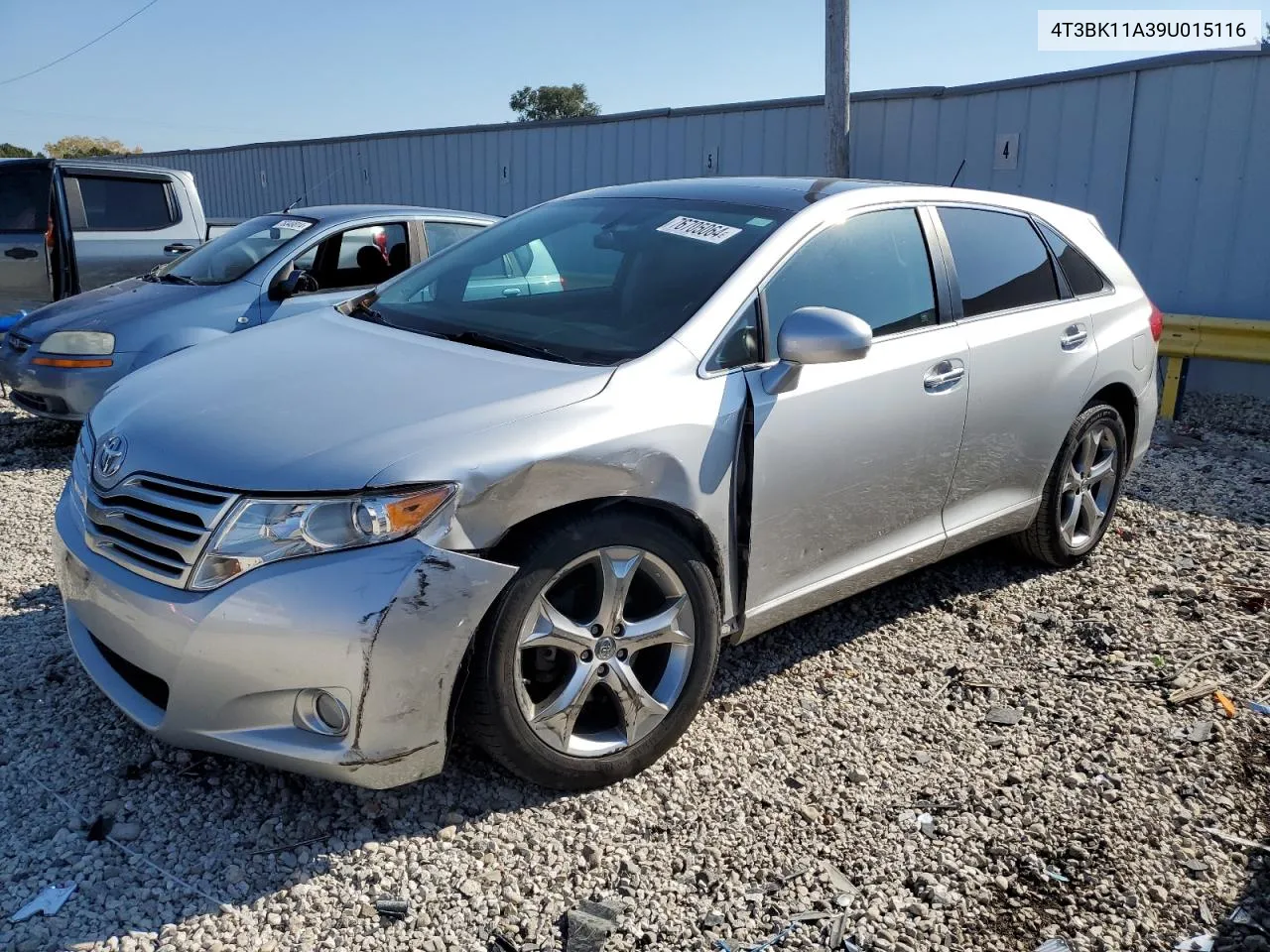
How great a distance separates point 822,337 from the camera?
3004mm

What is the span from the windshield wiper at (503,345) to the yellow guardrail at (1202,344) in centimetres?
676

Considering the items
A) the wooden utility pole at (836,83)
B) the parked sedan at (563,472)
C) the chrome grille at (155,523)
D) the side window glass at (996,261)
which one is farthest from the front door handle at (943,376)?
the wooden utility pole at (836,83)

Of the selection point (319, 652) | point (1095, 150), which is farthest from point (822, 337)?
point (1095, 150)

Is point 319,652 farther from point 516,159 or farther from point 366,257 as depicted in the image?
point 516,159

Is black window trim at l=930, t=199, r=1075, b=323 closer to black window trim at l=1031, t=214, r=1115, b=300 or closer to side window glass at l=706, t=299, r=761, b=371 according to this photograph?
black window trim at l=1031, t=214, r=1115, b=300

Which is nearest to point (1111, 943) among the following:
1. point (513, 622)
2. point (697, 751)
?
point (697, 751)

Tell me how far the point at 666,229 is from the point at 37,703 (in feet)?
8.47

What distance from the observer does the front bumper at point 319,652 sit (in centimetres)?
238

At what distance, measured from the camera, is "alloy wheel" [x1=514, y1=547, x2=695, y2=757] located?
2.73 meters

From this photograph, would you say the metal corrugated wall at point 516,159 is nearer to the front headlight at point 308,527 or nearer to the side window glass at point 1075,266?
the side window glass at point 1075,266

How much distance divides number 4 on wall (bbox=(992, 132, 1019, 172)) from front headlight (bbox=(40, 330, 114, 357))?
7975 mm

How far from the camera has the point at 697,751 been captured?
3170 mm

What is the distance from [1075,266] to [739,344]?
2.25 m

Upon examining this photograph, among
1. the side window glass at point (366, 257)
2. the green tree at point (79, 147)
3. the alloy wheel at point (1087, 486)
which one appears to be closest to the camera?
the alloy wheel at point (1087, 486)
